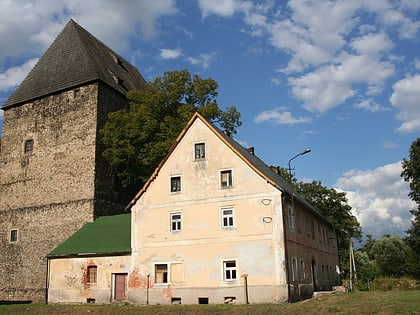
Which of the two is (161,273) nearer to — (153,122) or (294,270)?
(294,270)

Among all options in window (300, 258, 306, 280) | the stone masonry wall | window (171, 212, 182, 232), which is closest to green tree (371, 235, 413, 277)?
window (300, 258, 306, 280)

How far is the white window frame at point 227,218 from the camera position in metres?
26.6

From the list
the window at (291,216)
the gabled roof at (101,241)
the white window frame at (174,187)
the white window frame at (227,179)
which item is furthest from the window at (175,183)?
the window at (291,216)

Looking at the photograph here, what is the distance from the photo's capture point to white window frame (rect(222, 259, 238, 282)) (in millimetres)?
25703

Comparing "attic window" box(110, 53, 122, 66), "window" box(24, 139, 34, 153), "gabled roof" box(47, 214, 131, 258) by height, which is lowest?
"gabled roof" box(47, 214, 131, 258)

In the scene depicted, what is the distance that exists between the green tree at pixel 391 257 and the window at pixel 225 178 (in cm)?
4772

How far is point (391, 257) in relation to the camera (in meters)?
70.4

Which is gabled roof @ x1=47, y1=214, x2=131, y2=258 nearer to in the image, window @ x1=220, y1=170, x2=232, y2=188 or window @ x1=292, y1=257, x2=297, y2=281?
window @ x1=220, y1=170, x2=232, y2=188

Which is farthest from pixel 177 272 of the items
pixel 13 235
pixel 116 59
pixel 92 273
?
pixel 116 59

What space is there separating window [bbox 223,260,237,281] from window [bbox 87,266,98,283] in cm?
873

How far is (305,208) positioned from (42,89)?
2729 cm

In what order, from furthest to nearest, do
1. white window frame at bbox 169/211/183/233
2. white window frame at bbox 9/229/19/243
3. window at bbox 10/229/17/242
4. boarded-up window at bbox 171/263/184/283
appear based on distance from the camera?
window at bbox 10/229/17/242, white window frame at bbox 9/229/19/243, white window frame at bbox 169/211/183/233, boarded-up window at bbox 171/263/184/283

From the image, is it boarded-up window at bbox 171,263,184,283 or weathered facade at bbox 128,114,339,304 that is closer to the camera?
weathered facade at bbox 128,114,339,304

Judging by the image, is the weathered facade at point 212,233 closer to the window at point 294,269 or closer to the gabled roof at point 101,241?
the window at point 294,269
